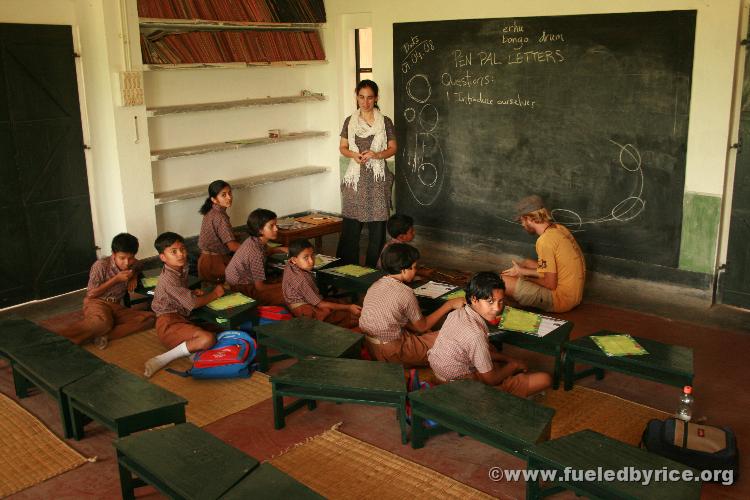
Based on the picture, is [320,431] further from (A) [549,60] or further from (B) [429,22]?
(B) [429,22]

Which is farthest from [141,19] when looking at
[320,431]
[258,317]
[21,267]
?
[320,431]

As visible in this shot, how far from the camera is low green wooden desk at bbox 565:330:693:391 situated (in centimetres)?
425

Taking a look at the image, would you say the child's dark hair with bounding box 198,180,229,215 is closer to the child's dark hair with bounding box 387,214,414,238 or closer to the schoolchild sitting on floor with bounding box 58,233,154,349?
the schoolchild sitting on floor with bounding box 58,233,154,349

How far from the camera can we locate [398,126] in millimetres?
8188

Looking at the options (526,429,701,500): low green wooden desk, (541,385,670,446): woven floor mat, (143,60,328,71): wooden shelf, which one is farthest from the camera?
(143,60,328,71): wooden shelf

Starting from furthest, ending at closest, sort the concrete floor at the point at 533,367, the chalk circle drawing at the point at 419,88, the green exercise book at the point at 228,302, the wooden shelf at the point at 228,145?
1. the chalk circle drawing at the point at 419,88
2. the wooden shelf at the point at 228,145
3. the green exercise book at the point at 228,302
4. the concrete floor at the point at 533,367

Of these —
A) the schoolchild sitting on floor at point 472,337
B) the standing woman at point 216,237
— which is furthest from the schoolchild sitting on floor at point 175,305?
the schoolchild sitting on floor at point 472,337

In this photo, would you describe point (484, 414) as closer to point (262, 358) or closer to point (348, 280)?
point (262, 358)

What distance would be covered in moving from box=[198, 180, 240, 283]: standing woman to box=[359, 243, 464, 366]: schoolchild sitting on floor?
7.61 ft

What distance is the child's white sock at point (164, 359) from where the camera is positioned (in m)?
5.11

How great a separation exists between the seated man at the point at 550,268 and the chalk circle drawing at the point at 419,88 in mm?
2200

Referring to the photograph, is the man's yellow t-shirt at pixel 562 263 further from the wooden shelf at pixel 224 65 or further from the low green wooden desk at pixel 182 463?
the wooden shelf at pixel 224 65

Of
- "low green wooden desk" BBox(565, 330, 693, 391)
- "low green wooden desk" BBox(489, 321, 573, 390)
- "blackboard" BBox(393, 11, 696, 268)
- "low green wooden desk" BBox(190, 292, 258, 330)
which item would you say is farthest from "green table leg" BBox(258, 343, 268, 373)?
"blackboard" BBox(393, 11, 696, 268)

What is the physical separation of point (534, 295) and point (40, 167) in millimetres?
4403
